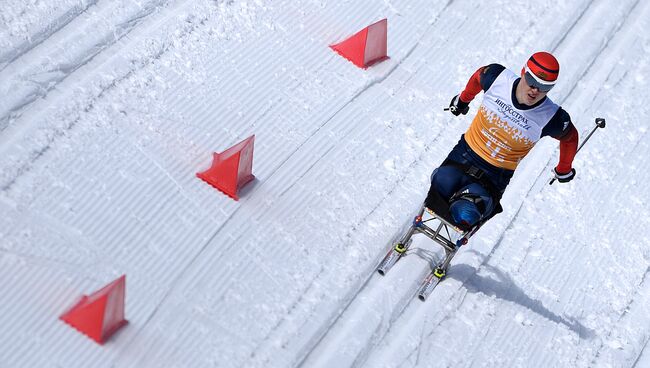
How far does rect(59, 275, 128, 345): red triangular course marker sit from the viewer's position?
5988mm

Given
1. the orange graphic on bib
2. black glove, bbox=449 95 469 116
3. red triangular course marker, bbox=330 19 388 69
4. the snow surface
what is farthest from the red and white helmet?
red triangular course marker, bbox=330 19 388 69

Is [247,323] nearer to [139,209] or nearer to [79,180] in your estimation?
[139,209]

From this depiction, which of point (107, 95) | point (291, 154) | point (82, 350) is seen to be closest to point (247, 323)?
point (82, 350)

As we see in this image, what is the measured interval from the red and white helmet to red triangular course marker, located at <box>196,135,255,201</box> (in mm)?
2153

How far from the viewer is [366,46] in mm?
8383

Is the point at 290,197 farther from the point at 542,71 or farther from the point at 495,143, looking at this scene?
the point at 542,71

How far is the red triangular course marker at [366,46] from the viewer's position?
331 inches

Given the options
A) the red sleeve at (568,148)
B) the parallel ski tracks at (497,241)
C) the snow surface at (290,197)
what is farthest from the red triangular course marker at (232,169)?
the red sleeve at (568,148)

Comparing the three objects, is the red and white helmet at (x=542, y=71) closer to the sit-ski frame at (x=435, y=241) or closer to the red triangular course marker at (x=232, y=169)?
the sit-ski frame at (x=435, y=241)

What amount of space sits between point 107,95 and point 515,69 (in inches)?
150

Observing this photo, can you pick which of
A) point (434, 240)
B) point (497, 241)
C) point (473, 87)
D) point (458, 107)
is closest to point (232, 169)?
point (434, 240)

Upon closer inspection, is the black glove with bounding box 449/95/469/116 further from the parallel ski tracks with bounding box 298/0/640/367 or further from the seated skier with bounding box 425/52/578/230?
the parallel ski tracks with bounding box 298/0/640/367

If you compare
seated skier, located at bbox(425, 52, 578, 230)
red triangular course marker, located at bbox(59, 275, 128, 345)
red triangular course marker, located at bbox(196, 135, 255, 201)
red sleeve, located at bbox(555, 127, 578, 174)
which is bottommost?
red sleeve, located at bbox(555, 127, 578, 174)

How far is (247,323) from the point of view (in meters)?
6.50
